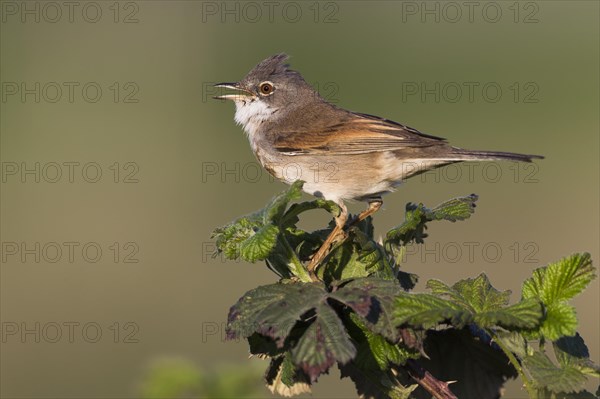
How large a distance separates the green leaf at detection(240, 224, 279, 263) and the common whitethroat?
106 inches

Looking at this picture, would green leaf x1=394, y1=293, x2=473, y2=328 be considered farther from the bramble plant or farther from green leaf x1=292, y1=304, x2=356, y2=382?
green leaf x1=292, y1=304, x2=356, y2=382

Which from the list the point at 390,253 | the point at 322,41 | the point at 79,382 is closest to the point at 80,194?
the point at 79,382

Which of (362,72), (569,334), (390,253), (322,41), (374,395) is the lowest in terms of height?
(374,395)

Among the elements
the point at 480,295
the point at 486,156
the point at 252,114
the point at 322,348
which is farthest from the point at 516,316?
the point at 252,114

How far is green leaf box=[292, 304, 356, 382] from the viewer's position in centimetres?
→ 173

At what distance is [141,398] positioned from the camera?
50.2 inches

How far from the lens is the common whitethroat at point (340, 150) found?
16.7 ft

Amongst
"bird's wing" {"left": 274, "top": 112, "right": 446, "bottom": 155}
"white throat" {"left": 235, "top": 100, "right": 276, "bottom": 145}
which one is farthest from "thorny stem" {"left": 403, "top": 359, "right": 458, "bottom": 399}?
"white throat" {"left": 235, "top": 100, "right": 276, "bottom": 145}

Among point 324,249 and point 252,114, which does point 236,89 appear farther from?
point 324,249

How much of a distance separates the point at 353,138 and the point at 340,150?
119mm

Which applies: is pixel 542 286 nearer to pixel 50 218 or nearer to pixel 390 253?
pixel 390 253

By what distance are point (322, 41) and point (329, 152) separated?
17.5 meters

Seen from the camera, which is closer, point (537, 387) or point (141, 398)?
point (141, 398)

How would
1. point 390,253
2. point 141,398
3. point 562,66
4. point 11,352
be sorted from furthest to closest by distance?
point 562,66, point 11,352, point 390,253, point 141,398
